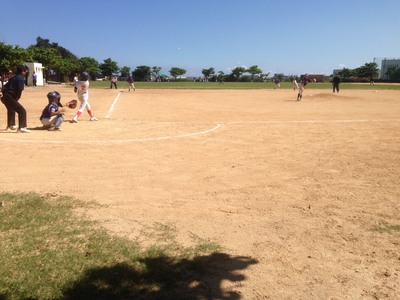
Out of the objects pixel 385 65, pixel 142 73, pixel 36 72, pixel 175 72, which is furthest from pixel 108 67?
pixel 385 65

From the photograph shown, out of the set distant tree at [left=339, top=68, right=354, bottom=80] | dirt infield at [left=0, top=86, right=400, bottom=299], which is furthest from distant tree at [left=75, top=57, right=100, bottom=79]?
dirt infield at [left=0, top=86, right=400, bottom=299]

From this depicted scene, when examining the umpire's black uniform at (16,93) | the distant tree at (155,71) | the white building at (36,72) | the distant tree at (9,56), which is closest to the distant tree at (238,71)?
the distant tree at (155,71)

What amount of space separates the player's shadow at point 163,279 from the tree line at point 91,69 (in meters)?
44.8

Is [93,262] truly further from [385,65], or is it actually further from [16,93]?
[385,65]

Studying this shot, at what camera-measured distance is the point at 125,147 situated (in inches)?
336

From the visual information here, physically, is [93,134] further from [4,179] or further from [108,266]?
[108,266]

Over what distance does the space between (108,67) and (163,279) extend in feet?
403

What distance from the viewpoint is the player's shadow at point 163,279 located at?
3043 mm

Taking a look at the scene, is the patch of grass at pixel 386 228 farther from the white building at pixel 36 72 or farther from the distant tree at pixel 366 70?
the distant tree at pixel 366 70

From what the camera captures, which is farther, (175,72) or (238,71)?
(175,72)

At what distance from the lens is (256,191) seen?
568 cm

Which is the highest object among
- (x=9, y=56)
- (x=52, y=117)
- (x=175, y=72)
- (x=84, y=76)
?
(x=175, y=72)

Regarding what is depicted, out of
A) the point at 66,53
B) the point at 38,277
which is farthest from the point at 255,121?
the point at 66,53

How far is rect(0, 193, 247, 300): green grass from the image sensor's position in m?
3.07
